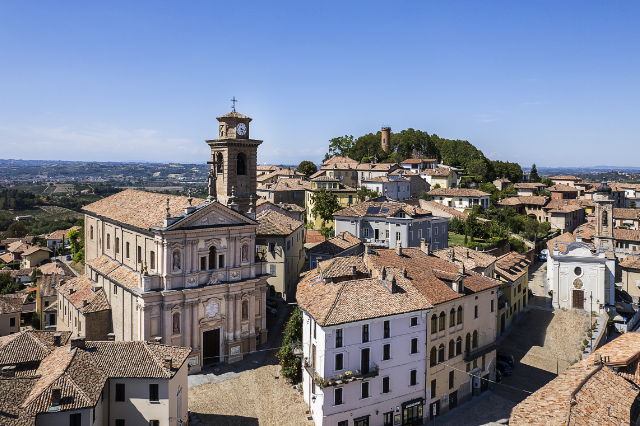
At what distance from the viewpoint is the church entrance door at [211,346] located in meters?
35.6

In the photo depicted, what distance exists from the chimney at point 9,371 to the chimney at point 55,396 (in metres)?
6.56

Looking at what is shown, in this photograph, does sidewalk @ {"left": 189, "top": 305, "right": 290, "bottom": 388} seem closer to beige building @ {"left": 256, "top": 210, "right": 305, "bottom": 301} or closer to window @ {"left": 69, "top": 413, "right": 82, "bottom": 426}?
beige building @ {"left": 256, "top": 210, "right": 305, "bottom": 301}

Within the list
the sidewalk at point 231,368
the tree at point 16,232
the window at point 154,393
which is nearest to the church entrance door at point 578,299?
the sidewalk at point 231,368

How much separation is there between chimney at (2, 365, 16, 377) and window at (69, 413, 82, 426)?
279 inches

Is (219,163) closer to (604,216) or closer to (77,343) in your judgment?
(77,343)

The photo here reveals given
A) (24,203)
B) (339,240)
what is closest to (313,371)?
(339,240)

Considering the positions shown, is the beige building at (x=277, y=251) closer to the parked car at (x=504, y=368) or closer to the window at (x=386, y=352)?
the window at (x=386, y=352)

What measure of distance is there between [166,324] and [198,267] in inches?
179

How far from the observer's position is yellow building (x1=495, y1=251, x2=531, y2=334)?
43.6 m

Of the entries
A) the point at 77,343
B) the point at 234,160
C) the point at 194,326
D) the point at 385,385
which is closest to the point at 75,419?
the point at 77,343

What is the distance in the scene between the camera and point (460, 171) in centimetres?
11181

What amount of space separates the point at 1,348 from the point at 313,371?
1915cm

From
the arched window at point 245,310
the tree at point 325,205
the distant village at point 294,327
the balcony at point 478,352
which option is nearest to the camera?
the distant village at point 294,327

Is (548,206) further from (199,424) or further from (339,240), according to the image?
(199,424)
